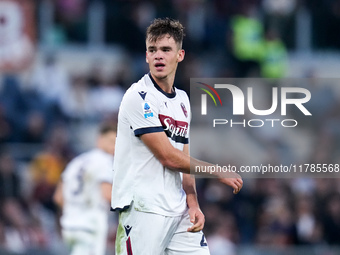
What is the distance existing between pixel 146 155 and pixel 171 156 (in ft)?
0.73

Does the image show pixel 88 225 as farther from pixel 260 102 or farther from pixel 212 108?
pixel 260 102

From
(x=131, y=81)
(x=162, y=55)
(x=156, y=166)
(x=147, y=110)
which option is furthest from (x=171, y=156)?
(x=131, y=81)

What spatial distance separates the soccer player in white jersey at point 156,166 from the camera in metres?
5.55

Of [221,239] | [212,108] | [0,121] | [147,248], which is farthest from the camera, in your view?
[212,108]

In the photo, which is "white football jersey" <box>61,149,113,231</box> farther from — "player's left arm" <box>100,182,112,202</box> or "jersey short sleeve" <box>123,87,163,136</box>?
"jersey short sleeve" <box>123,87,163,136</box>

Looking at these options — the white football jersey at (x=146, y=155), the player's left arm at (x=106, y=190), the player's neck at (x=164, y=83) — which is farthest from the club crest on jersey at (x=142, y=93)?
the player's left arm at (x=106, y=190)

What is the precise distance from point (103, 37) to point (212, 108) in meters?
3.09

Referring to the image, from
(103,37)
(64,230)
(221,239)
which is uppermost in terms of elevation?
(103,37)

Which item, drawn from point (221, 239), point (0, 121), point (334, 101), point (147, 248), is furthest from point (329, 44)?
point (147, 248)

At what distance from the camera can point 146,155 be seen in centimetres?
563

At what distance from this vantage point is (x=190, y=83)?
14125mm

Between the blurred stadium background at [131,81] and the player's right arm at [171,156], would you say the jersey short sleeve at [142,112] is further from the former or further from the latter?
the blurred stadium background at [131,81]

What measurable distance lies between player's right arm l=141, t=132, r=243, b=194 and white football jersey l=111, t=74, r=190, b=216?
6cm

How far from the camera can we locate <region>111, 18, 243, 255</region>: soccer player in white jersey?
219 inches
